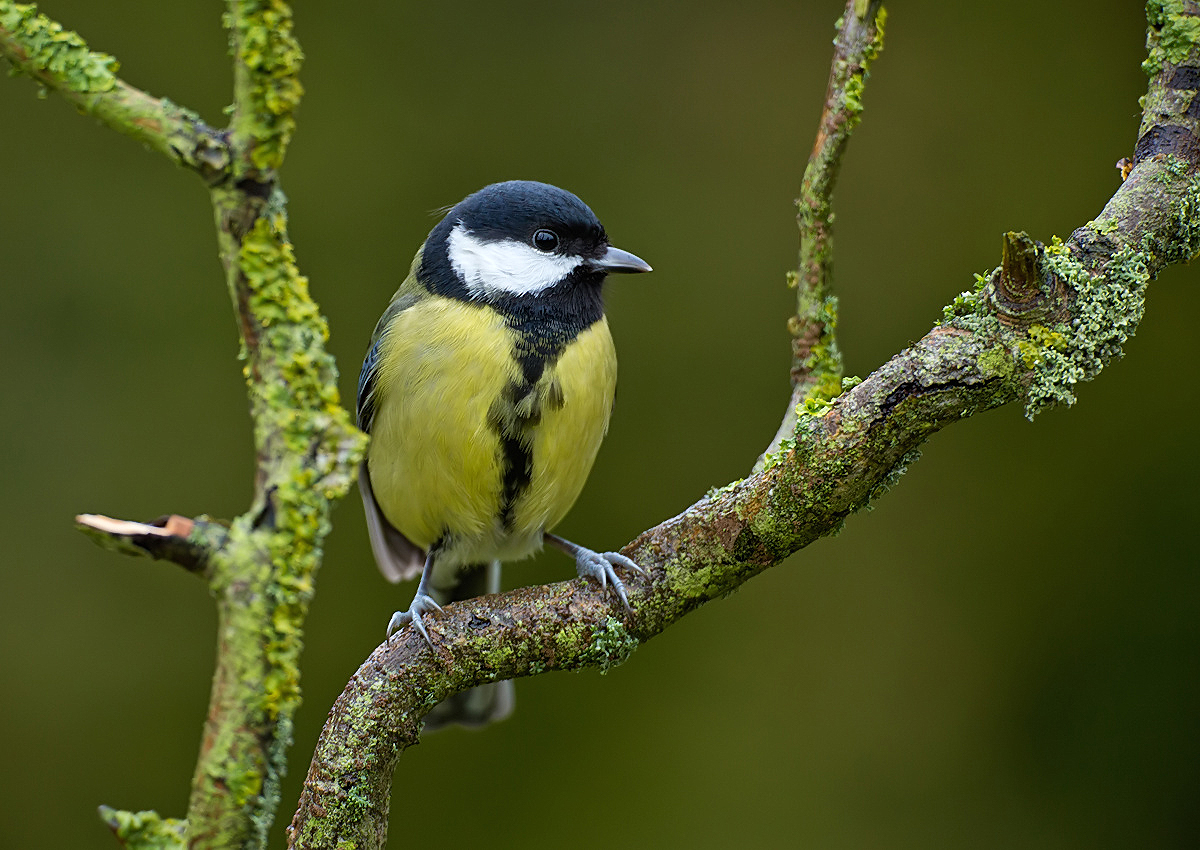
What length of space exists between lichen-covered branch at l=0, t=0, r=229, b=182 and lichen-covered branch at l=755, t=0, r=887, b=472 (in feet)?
2.22

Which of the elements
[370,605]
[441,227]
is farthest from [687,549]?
[370,605]

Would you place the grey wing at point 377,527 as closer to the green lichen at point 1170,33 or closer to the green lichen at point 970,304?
the green lichen at point 970,304

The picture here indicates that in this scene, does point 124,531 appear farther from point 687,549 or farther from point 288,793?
point 288,793

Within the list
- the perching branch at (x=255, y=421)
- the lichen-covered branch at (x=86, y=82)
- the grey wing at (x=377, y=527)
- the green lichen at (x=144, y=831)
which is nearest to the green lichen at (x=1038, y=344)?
the perching branch at (x=255, y=421)

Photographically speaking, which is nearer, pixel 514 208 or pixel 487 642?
pixel 487 642

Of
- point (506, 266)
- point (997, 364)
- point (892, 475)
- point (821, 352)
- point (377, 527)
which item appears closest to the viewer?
point (997, 364)

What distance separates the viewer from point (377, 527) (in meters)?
1.82

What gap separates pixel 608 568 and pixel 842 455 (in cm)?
35

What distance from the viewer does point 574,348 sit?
158 centimetres

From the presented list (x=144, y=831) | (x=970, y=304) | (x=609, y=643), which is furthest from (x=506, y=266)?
(x=144, y=831)

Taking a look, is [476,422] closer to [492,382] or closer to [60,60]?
[492,382]

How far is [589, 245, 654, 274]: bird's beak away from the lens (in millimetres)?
1686

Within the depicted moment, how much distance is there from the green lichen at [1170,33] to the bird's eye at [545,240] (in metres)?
0.82

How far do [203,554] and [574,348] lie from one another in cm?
85
